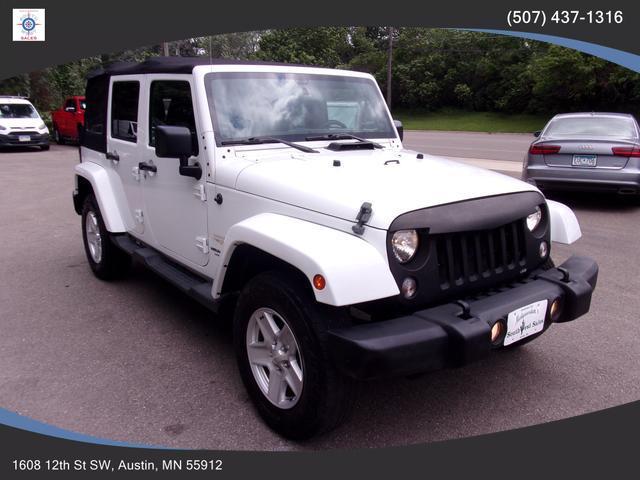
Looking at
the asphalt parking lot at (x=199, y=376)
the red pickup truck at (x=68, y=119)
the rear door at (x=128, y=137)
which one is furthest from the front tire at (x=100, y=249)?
the red pickup truck at (x=68, y=119)

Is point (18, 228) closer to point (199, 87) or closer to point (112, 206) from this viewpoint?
point (112, 206)

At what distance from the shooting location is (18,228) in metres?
8.00

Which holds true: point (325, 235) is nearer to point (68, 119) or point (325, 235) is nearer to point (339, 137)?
→ point (339, 137)

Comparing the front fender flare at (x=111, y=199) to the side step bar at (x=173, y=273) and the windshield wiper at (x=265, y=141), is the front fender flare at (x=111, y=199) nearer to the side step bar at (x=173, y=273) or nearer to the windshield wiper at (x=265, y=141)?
the side step bar at (x=173, y=273)

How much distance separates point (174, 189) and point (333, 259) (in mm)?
1962

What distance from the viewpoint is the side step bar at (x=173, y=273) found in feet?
11.8

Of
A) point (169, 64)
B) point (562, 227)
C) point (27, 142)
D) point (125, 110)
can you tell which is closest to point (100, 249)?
point (125, 110)

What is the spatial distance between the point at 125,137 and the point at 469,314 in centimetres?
352

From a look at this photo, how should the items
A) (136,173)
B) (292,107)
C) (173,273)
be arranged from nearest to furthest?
1. (292,107)
2. (173,273)
3. (136,173)

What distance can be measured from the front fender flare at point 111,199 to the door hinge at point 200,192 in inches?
55.8

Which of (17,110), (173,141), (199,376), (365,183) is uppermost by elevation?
(17,110)

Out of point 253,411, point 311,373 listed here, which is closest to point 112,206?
point 253,411

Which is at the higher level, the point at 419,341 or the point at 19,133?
the point at 19,133

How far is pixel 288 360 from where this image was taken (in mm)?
2941
